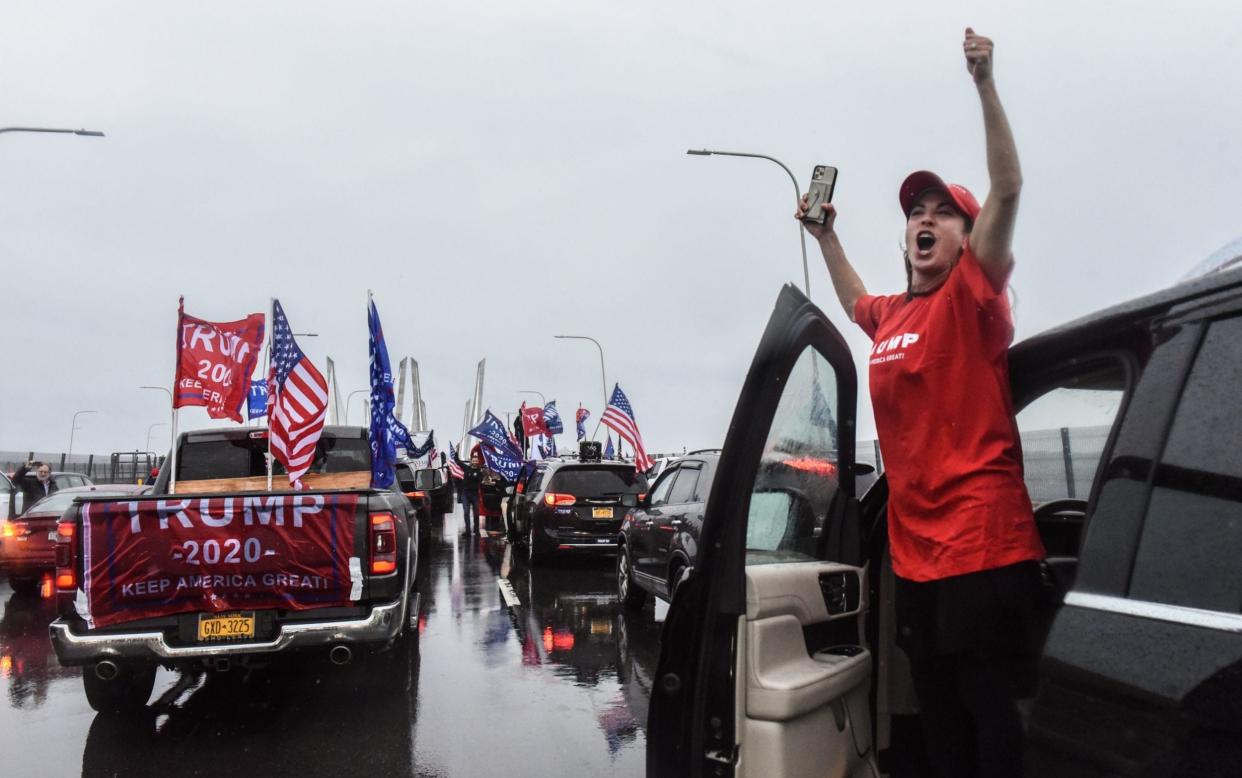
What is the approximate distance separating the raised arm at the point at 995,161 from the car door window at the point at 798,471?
60 cm

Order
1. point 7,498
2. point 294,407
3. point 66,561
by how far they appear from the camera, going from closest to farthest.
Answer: point 66,561 → point 294,407 → point 7,498

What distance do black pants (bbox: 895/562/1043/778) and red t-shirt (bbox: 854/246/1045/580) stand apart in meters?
0.05

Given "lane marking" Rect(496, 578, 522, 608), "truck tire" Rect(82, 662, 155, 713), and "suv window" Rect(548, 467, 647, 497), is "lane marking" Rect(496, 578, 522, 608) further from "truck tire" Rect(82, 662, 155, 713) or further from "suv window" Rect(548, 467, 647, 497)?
"truck tire" Rect(82, 662, 155, 713)

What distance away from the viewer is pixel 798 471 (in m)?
2.87

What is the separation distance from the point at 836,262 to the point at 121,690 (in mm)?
5486

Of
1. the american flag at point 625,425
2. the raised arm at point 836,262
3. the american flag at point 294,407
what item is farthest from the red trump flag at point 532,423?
the raised arm at point 836,262

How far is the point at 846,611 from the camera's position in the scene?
2.85 metres

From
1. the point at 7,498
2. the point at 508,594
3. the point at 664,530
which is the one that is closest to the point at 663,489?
the point at 664,530

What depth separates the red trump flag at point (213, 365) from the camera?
13242 millimetres

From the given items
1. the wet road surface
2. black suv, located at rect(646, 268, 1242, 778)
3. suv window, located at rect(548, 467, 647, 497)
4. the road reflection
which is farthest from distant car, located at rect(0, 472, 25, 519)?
black suv, located at rect(646, 268, 1242, 778)

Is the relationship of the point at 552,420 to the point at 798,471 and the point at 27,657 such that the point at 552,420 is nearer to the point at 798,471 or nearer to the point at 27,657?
the point at 27,657

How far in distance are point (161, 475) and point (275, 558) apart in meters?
3.29

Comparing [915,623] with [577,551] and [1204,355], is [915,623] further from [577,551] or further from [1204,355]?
[577,551]

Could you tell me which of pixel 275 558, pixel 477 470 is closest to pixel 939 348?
pixel 275 558
